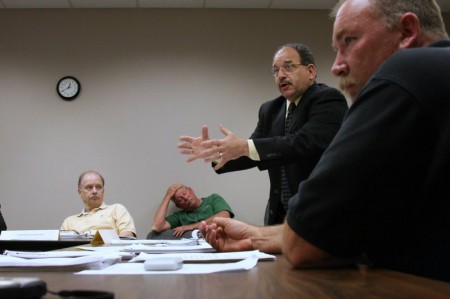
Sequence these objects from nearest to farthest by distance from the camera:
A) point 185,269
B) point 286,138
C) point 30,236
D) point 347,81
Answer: point 185,269 < point 347,81 < point 286,138 < point 30,236

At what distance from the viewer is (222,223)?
131 centimetres

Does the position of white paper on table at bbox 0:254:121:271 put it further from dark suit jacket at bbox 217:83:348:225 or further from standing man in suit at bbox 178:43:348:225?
dark suit jacket at bbox 217:83:348:225

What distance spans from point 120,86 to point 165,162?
0.86m

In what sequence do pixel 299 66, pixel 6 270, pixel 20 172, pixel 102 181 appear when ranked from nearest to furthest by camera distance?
pixel 6 270 < pixel 299 66 < pixel 102 181 < pixel 20 172

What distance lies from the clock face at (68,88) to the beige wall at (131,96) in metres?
0.06

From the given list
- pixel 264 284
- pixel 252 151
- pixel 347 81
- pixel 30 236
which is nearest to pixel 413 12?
pixel 347 81

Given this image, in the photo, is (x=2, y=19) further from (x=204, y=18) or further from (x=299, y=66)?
(x=299, y=66)

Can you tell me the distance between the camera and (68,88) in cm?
461

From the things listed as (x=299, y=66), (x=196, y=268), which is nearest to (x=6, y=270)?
(x=196, y=268)

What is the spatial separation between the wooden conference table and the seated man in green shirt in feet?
11.0

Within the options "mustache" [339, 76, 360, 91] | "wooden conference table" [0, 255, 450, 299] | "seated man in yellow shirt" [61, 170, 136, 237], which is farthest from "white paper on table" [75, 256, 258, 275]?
"seated man in yellow shirt" [61, 170, 136, 237]

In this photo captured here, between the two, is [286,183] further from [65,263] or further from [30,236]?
[65,263]

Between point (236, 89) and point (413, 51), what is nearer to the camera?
point (413, 51)

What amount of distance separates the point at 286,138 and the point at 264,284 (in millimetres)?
1196
